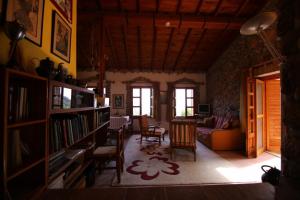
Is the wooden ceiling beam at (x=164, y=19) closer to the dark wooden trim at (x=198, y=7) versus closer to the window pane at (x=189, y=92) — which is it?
the dark wooden trim at (x=198, y=7)

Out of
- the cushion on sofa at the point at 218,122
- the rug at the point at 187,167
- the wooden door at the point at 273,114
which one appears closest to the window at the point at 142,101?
the cushion on sofa at the point at 218,122

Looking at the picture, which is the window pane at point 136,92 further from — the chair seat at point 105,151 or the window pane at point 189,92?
the chair seat at point 105,151

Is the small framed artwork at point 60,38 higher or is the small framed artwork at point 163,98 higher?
the small framed artwork at point 60,38

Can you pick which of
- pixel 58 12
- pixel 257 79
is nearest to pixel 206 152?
pixel 257 79

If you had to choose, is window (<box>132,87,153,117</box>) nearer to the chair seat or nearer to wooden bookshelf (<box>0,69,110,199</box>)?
the chair seat

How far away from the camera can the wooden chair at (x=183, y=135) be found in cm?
416

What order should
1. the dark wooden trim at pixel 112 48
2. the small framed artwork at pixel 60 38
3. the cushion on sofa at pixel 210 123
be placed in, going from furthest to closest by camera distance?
the cushion on sofa at pixel 210 123 → the dark wooden trim at pixel 112 48 → the small framed artwork at pixel 60 38

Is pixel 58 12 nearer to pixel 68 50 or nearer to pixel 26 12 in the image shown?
pixel 68 50

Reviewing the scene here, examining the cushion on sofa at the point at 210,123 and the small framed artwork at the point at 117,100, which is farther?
the small framed artwork at the point at 117,100

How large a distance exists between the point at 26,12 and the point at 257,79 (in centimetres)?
494

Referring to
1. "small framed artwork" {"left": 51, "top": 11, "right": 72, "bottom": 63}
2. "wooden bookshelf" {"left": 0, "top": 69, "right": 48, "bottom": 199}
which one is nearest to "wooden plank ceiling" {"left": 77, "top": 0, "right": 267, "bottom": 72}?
"small framed artwork" {"left": 51, "top": 11, "right": 72, "bottom": 63}

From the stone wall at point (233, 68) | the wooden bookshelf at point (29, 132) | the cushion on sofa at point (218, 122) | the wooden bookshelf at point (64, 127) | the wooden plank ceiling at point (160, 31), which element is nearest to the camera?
the wooden bookshelf at point (29, 132)

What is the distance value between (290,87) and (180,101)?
6.76 m

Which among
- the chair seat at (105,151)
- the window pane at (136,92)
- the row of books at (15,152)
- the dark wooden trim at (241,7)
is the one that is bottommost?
the chair seat at (105,151)
